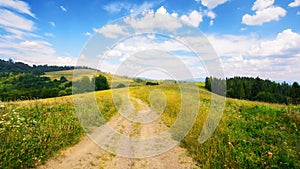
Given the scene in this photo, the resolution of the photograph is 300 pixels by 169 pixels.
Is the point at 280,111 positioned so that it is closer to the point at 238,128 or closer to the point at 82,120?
the point at 238,128

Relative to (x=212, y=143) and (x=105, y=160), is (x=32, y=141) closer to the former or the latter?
(x=105, y=160)

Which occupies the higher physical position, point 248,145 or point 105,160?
point 248,145

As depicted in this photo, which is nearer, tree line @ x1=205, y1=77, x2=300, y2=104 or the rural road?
the rural road

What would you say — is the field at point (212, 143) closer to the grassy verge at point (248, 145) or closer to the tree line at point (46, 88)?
the grassy verge at point (248, 145)

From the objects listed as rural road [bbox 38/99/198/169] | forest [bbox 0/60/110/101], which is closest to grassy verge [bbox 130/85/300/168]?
rural road [bbox 38/99/198/169]

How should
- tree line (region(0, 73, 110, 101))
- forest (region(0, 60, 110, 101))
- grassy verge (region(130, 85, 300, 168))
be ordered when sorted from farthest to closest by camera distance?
1. forest (region(0, 60, 110, 101))
2. tree line (region(0, 73, 110, 101))
3. grassy verge (region(130, 85, 300, 168))

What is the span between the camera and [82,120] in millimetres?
10383

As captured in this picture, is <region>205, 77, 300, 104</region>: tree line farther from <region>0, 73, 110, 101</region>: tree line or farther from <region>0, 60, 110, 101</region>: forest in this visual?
<region>0, 60, 110, 101</region>: forest

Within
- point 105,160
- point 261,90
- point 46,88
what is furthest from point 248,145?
point 261,90

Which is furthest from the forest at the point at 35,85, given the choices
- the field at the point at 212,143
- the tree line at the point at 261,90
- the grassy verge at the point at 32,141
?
the tree line at the point at 261,90

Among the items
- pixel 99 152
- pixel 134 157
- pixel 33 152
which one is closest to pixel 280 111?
pixel 134 157

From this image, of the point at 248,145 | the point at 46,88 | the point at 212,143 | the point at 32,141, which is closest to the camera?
the point at 32,141

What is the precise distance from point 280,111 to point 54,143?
11843 mm

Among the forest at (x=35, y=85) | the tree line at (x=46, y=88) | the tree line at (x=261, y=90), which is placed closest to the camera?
the tree line at (x=46, y=88)
